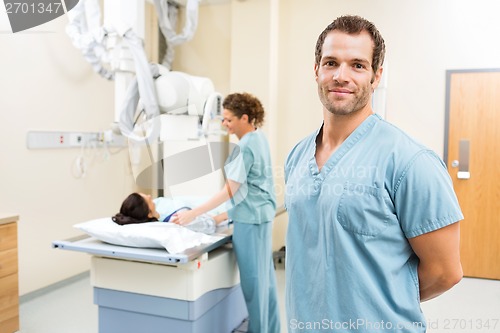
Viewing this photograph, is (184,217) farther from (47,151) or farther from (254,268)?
(47,151)

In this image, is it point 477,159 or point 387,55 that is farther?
point 387,55

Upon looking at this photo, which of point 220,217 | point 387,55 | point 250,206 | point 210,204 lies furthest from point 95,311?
point 387,55

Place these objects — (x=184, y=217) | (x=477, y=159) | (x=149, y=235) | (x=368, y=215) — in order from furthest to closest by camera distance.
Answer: (x=477, y=159)
(x=184, y=217)
(x=149, y=235)
(x=368, y=215)

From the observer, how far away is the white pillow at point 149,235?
5.84 ft

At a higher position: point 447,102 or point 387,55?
point 387,55

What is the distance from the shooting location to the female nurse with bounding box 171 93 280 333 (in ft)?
6.91

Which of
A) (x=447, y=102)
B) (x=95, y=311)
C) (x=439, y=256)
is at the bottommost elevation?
(x=95, y=311)

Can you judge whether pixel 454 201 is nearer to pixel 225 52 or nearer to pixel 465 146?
pixel 465 146

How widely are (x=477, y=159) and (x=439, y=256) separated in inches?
111

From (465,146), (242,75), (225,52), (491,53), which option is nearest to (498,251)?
(465,146)

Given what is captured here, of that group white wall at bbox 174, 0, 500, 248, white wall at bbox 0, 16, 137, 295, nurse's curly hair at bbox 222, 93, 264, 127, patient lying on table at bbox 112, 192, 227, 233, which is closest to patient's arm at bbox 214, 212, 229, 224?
patient lying on table at bbox 112, 192, 227, 233

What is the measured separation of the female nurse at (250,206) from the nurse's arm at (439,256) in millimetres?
1213

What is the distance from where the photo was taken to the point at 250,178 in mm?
2172

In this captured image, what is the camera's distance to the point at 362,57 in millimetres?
919
